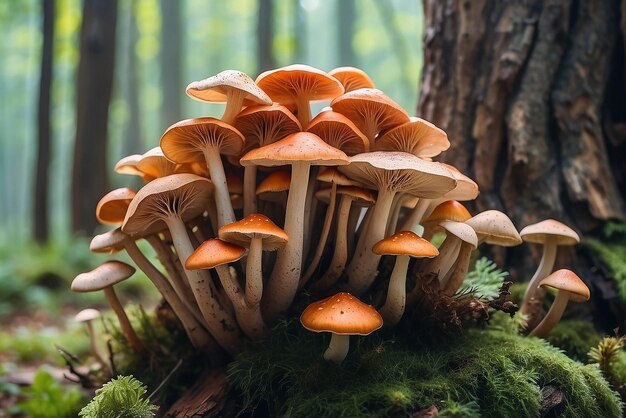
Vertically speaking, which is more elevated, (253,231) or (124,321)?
(253,231)

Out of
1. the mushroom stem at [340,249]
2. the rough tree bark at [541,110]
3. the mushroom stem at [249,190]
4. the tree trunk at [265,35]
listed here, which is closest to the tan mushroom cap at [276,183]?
the mushroom stem at [249,190]

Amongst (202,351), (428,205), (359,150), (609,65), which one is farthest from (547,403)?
(609,65)

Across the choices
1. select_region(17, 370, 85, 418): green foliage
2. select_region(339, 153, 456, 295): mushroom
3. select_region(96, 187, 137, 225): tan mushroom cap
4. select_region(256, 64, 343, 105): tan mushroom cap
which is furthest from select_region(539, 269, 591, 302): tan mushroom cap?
select_region(17, 370, 85, 418): green foliage

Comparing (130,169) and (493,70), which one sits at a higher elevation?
(493,70)

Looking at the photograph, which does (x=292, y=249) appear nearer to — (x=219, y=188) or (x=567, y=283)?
(x=219, y=188)

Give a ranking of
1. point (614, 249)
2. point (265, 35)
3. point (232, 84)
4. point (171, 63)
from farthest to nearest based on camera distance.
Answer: point (171, 63) → point (265, 35) → point (614, 249) → point (232, 84)

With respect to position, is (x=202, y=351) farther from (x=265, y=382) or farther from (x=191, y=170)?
(x=191, y=170)

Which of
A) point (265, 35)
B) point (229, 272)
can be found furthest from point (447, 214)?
point (265, 35)
